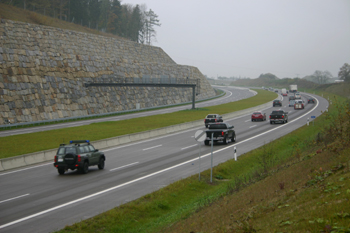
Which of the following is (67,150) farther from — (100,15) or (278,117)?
(100,15)

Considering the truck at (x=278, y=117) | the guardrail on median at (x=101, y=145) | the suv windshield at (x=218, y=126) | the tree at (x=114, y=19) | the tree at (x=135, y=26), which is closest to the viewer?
the guardrail on median at (x=101, y=145)

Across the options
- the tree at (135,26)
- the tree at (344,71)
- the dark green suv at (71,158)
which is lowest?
the dark green suv at (71,158)

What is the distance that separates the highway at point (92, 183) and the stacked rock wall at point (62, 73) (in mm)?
26942

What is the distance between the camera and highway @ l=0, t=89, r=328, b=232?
42.5ft

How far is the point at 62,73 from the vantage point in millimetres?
→ 61219

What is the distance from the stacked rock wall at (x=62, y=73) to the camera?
5200cm

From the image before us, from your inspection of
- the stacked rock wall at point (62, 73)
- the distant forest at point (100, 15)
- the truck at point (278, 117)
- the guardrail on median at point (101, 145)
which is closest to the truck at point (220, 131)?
the guardrail on median at point (101, 145)

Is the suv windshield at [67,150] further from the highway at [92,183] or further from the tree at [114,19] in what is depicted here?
the tree at [114,19]

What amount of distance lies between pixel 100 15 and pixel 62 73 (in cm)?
5902

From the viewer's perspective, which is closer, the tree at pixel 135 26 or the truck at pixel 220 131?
the truck at pixel 220 131

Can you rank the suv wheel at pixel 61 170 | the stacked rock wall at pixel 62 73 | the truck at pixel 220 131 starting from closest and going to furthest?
the suv wheel at pixel 61 170 < the truck at pixel 220 131 < the stacked rock wall at pixel 62 73

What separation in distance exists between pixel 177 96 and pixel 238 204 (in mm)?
82099

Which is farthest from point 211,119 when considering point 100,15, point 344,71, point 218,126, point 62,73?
point 344,71

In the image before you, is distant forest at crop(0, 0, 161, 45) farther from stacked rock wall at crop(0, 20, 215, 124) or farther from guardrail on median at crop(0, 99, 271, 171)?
guardrail on median at crop(0, 99, 271, 171)
